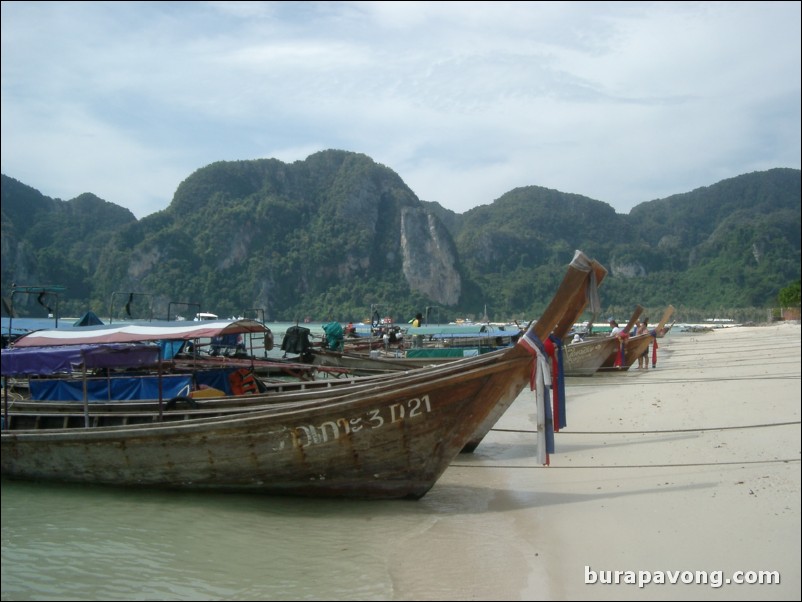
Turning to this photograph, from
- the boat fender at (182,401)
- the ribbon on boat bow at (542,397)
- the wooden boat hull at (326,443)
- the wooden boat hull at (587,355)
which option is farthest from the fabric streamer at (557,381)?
the wooden boat hull at (587,355)

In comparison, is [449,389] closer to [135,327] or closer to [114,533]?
[114,533]

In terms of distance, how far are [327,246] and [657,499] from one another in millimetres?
91341

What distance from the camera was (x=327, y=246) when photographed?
95625 millimetres

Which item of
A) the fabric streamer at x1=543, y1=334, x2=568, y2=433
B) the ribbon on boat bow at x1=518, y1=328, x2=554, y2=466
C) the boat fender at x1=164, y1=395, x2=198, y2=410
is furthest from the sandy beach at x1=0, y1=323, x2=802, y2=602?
the boat fender at x1=164, y1=395, x2=198, y2=410

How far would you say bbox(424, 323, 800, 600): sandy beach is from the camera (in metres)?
4.29

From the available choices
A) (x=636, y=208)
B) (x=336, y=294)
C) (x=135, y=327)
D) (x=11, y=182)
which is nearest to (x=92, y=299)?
(x=11, y=182)

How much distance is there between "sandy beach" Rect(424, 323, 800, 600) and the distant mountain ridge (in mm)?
43500

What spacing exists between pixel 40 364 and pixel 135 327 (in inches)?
51.0

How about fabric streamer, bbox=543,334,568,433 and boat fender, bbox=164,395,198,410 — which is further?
boat fender, bbox=164,395,198,410

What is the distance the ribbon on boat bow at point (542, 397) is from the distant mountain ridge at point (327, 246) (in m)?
47.1

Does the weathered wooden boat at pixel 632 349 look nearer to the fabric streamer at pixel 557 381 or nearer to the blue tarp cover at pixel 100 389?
the fabric streamer at pixel 557 381

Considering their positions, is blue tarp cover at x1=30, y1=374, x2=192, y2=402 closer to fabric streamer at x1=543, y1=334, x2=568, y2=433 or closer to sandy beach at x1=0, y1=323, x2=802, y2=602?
sandy beach at x1=0, y1=323, x2=802, y2=602

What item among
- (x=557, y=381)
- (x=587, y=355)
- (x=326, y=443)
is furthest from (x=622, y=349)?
(x=326, y=443)

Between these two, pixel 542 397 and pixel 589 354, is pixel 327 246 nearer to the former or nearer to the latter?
pixel 589 354
